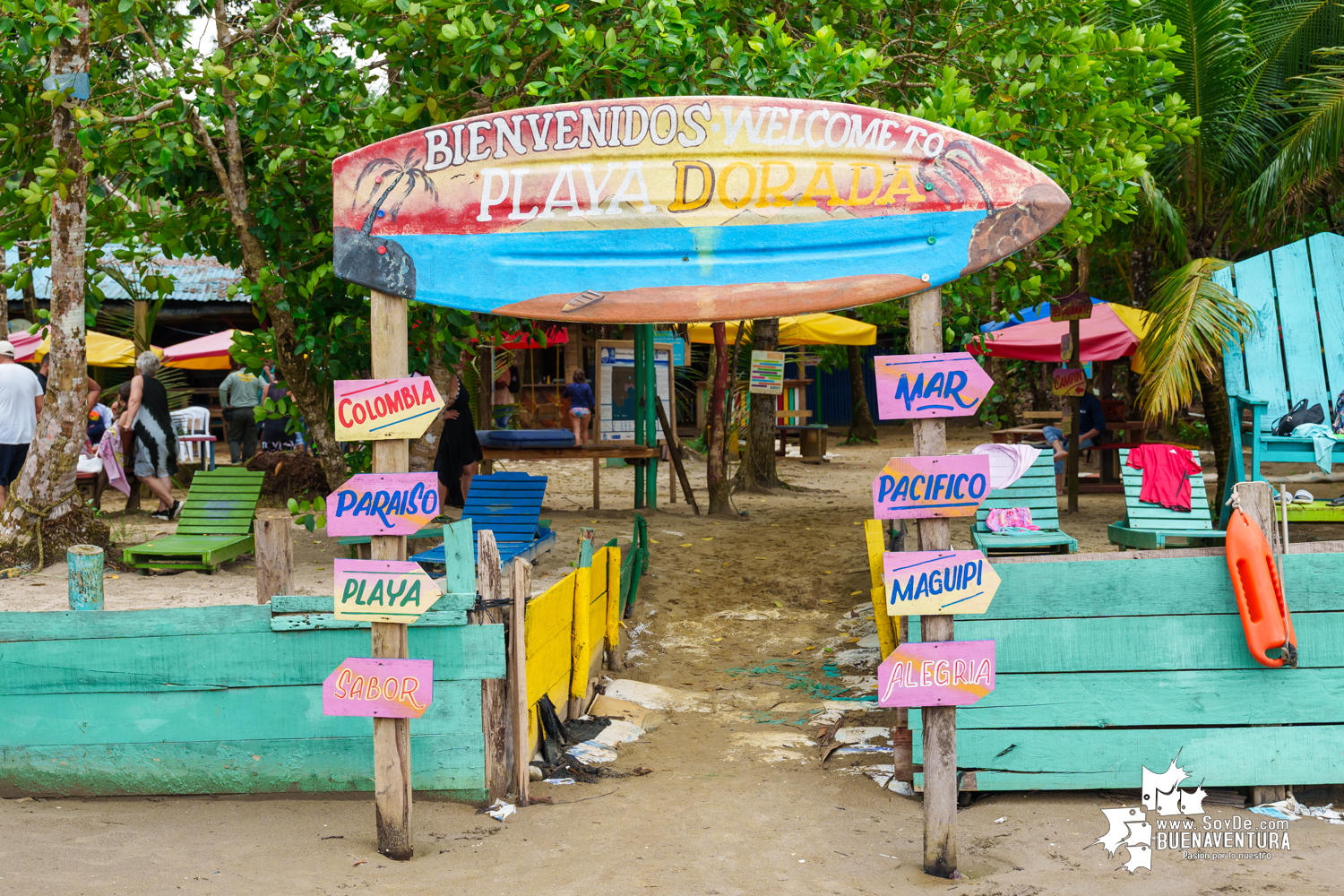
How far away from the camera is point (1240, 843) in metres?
3.78

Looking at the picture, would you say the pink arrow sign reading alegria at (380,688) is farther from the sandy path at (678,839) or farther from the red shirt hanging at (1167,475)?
the red shirt hanging at (1167,475)

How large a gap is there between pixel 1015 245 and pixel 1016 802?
7.13 ft

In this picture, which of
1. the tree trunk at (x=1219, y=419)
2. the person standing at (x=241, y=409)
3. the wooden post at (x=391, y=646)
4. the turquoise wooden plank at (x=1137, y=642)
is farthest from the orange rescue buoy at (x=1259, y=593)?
the person standing at (x=241, y=409)

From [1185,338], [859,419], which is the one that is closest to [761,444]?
[1185,338]

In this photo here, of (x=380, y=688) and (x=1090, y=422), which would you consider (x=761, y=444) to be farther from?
(x=380, y=688)

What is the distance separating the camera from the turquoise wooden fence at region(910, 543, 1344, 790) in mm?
4043

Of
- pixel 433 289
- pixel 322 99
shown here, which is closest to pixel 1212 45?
pixel 322 99

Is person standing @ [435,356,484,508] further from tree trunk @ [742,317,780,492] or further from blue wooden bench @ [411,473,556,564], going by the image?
tree trunk @ [742,317,780,492]

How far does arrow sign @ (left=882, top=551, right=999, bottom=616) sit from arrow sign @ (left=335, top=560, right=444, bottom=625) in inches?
63.1

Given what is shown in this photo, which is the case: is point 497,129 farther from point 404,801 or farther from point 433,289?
point 404,801

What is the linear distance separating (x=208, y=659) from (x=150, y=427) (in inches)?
262

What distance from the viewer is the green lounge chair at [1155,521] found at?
6602 mm

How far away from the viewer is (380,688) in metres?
3.70

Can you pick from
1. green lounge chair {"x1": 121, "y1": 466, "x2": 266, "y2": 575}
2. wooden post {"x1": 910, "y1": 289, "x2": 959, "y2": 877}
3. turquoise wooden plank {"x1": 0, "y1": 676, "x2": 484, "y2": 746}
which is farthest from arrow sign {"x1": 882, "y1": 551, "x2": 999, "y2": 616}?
green lounge chair {"x1": 121, "y1": 466, "x2": 266, "y2": 575}
